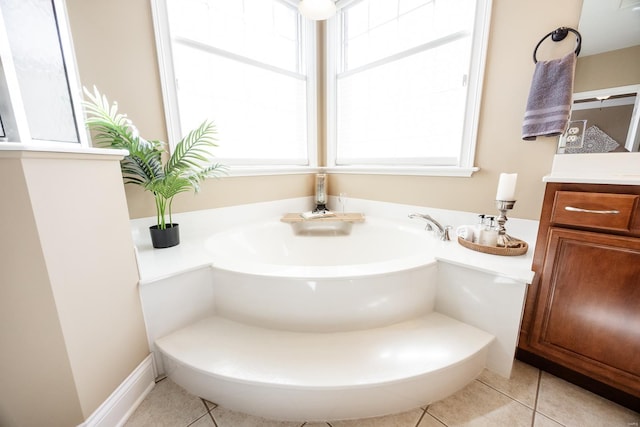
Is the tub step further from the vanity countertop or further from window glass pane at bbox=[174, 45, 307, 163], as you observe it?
window glass pane at bbox=[174, 45, 307, 163]

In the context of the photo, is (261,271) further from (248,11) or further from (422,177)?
(248,11)

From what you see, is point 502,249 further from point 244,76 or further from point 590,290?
point 244,76

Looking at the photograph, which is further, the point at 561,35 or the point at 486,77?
the point at 486,77

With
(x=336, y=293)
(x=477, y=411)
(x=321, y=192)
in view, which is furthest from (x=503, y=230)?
(x=321, y=192)

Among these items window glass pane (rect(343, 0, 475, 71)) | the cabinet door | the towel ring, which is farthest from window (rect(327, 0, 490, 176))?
the cabinet door

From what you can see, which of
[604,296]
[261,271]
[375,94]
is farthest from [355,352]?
[375,94]

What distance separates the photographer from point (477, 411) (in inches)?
37.1

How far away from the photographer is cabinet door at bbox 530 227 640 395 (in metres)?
0.88

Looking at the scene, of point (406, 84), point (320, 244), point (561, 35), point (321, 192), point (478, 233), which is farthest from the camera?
point (321, 192)

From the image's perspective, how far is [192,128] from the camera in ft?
5.46

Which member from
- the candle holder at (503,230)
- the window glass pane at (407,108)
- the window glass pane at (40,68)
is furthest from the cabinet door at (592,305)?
the window glass pane at (40,68)

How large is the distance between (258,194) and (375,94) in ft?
4.44

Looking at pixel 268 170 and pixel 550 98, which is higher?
pixel 550 98

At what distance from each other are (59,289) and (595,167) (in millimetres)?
2152
